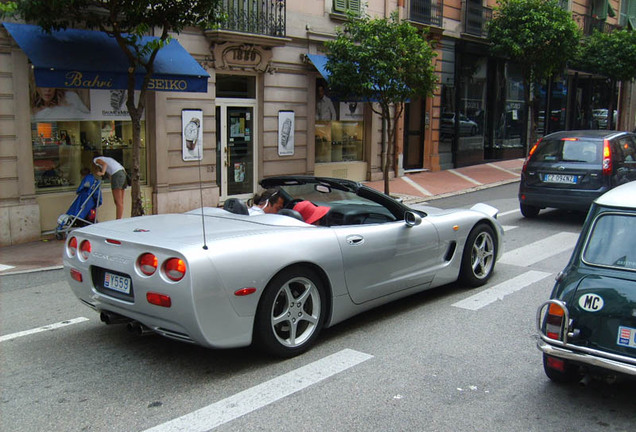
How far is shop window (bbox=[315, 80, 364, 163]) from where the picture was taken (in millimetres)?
17109

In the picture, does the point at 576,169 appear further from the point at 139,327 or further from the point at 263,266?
the point at 139,327

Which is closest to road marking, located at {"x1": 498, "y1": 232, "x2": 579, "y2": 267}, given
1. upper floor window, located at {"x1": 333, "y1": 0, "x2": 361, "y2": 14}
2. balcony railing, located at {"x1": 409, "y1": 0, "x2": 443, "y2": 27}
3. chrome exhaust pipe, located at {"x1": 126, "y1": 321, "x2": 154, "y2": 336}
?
chrome exhaust pipe, located at {"x1": 126, "y1": 321, "x2": 154, "y2": 336}

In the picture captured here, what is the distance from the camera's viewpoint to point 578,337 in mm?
Answer: 4023

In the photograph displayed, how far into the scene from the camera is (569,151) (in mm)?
11539

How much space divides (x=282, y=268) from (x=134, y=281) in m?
1.11

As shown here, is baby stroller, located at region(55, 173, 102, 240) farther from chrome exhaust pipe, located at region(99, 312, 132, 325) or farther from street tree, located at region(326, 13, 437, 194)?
street tree, located at region(326, 13, 437, 194)

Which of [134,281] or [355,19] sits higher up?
[355,19]

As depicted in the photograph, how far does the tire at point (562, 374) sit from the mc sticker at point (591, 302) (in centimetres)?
51

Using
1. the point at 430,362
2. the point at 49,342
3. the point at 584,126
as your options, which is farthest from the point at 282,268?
the point at 584,126

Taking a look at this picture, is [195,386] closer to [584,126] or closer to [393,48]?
[393,48]

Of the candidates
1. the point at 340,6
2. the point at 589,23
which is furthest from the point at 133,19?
the point at 589,23

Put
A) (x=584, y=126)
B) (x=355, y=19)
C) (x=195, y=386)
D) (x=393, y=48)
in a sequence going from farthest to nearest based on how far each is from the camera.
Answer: (x=584, y=126) < (x=355, y=19) < (x=393, y=48) < (x=195, y=386)

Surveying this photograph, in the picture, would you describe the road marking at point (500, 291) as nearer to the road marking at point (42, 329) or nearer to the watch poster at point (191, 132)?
the road marking at point (42, 329)

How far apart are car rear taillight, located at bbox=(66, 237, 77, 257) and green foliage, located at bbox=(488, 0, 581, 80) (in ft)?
59.4
